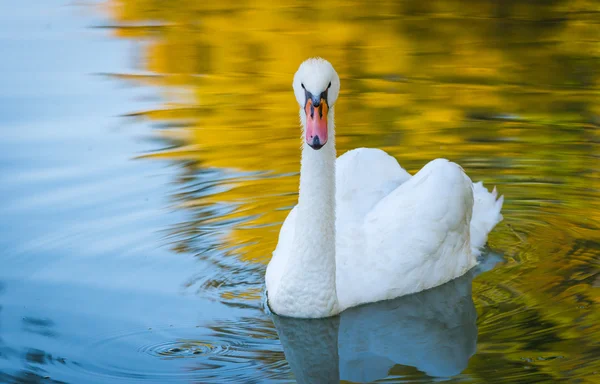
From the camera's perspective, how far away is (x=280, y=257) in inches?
320

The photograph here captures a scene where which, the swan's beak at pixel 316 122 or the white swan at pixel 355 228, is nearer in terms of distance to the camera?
the swan's beak at pixel 316 122

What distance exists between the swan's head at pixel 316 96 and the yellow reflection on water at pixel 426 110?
162 centimetres

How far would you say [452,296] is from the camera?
8148 millimetres

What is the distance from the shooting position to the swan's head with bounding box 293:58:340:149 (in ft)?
23.2

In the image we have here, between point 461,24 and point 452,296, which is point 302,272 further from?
→ point 461,24

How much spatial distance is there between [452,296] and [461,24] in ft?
39.8

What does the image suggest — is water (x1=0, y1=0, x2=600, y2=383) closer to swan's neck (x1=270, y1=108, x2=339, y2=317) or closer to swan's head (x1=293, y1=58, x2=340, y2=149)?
swan's neck (x1=270, y1=108, x2=339, y2=317)

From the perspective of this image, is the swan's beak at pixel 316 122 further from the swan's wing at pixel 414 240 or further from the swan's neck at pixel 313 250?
the swan's wing at pixel 414 240

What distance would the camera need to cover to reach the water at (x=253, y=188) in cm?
709

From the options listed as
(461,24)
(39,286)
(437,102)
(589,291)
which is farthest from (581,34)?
(39,286)

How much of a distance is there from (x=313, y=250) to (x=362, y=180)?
4.15 feet

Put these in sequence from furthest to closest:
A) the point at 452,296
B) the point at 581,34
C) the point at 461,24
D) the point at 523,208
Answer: the point at 461,24, the point at 581,34, the point at 523,208, the point at 452,296

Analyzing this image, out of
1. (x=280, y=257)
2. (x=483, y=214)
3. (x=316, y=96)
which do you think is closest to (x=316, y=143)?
(x=316, y=96)

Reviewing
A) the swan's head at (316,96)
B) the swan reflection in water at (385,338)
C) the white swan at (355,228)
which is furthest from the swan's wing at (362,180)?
the swan's head at (316,96)
